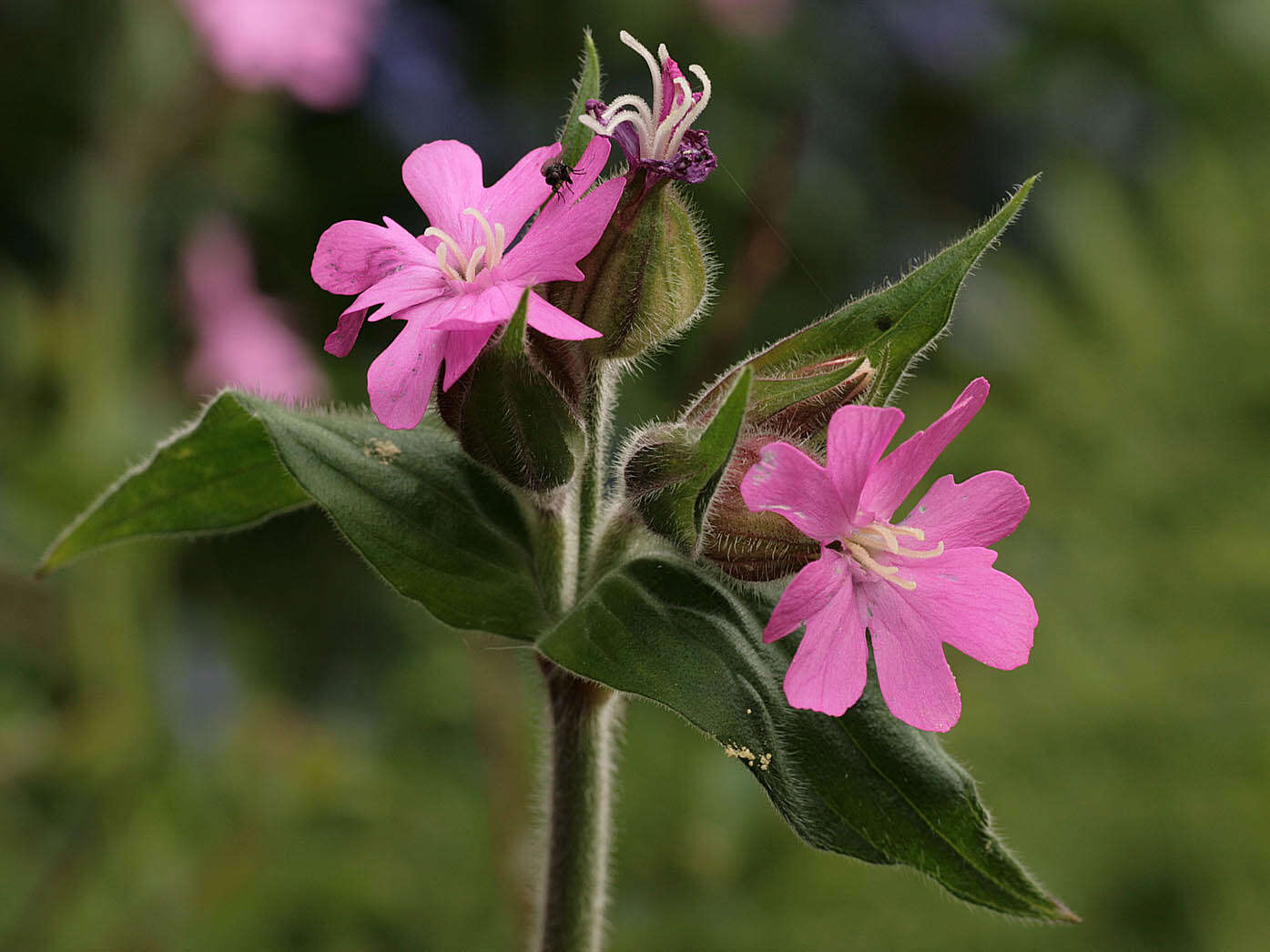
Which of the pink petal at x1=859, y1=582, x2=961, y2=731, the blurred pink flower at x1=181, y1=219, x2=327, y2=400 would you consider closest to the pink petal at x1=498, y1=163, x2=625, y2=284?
the pink petal at x1=859, y1=582, x2=961, y2=731

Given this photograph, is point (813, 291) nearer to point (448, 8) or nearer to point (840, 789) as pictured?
point (448, 8)

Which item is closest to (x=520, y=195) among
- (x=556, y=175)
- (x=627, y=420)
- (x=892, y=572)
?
(x=556, y=175)

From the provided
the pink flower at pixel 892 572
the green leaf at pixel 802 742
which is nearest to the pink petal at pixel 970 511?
the pink flower at pixel 892 572

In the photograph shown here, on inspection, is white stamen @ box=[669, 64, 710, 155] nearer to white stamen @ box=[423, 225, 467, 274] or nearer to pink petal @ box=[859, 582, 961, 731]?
white stamen @ box=[423, 225, 467, 274]

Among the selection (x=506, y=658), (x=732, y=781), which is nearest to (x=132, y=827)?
(x=506, y=658)

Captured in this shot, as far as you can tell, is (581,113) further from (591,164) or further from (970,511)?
(970,511)

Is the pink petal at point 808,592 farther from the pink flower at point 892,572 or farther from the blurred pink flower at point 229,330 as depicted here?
the blurred pink flower at point 229,330
